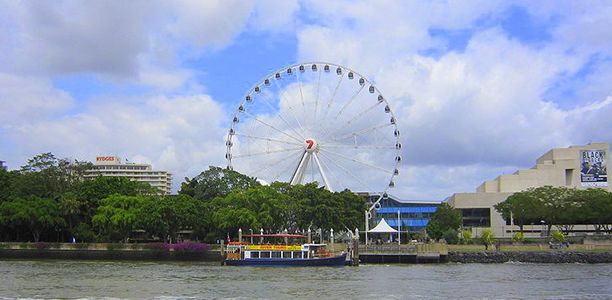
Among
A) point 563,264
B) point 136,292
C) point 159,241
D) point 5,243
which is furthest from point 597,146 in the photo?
point 136,292

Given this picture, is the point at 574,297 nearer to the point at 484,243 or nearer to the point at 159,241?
the point at 484,243

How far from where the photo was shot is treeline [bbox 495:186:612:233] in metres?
128

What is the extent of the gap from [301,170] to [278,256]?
22246 mm

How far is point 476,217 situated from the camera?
16362cm

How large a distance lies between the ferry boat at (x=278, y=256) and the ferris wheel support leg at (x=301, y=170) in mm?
18968

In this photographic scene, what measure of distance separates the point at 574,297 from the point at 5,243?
3166 inches

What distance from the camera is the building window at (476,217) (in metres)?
163

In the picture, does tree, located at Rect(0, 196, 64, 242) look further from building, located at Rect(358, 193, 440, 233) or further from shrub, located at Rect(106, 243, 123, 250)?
building, located at Rect(358, 193, 440, 233)

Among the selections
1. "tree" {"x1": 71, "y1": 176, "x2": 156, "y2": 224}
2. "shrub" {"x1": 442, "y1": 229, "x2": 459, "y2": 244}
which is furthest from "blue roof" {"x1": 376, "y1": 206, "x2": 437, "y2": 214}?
"tree" {"x1": 71, "y1": 176, "x2": 156, "y2": 224}

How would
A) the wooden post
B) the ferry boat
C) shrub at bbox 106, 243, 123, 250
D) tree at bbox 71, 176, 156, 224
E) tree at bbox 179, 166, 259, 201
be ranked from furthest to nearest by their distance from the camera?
tree at bbox 179, 166, 259, 201
tree at bbox 71, 176, 156, 224
shrub at bbox 106, 243, 123, 250
the wooden post
the ferry boat

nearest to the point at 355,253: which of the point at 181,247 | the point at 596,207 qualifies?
the point at 181,247

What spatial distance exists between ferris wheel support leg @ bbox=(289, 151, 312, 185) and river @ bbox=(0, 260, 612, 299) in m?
26.5

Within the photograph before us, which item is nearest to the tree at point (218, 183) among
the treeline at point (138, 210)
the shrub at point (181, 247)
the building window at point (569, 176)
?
the treeline at point (138, 210)

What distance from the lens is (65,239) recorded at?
116m
